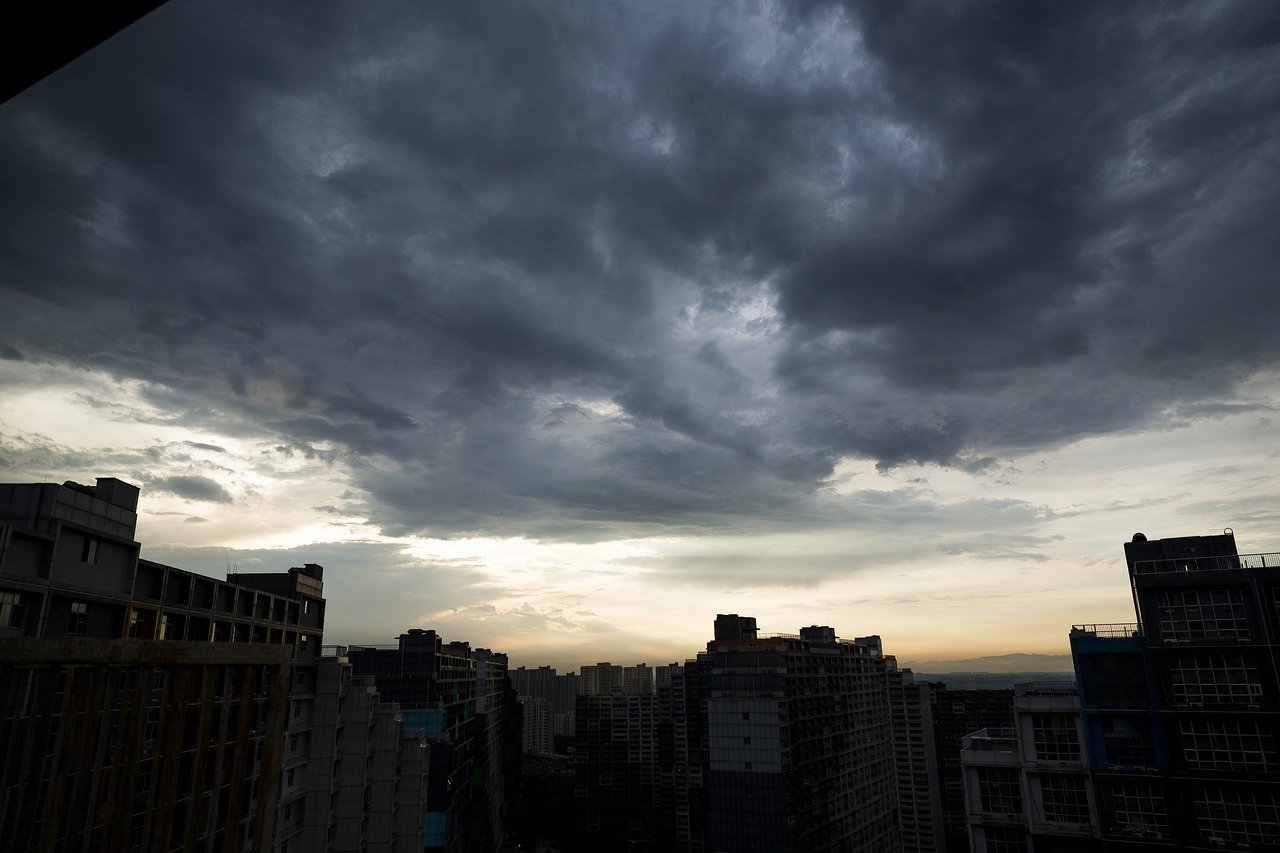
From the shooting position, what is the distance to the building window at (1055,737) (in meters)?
41.3

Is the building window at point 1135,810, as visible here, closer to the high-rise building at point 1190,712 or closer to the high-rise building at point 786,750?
the high-rise building at point 1190,712

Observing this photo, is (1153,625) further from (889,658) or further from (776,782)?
(889,658)

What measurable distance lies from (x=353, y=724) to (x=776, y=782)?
3774cm

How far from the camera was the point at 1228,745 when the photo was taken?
123 ft

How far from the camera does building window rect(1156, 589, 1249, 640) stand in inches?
1543

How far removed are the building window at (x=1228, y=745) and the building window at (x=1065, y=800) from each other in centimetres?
589

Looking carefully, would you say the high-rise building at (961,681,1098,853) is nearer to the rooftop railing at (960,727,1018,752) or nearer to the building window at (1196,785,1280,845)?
the rooftop railing at (960,727,1018,752)

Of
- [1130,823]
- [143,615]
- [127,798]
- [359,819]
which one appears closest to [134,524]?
[143,615]

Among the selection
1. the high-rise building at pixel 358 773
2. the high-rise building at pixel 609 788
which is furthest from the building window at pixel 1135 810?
the high-rise building at pixel 609 788

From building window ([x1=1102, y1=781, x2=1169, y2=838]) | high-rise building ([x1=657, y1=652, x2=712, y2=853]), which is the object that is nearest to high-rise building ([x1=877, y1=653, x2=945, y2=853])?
high-rise building ([x1=657, y1=652, x2=712, y2=853])

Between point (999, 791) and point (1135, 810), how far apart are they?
22.9 feet

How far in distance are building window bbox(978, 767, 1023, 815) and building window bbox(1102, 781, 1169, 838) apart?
4.72m

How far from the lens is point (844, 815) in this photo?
7769 centimetres

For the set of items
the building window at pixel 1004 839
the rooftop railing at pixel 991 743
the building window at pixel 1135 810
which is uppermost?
the rooftop railing at pixel 991 743
